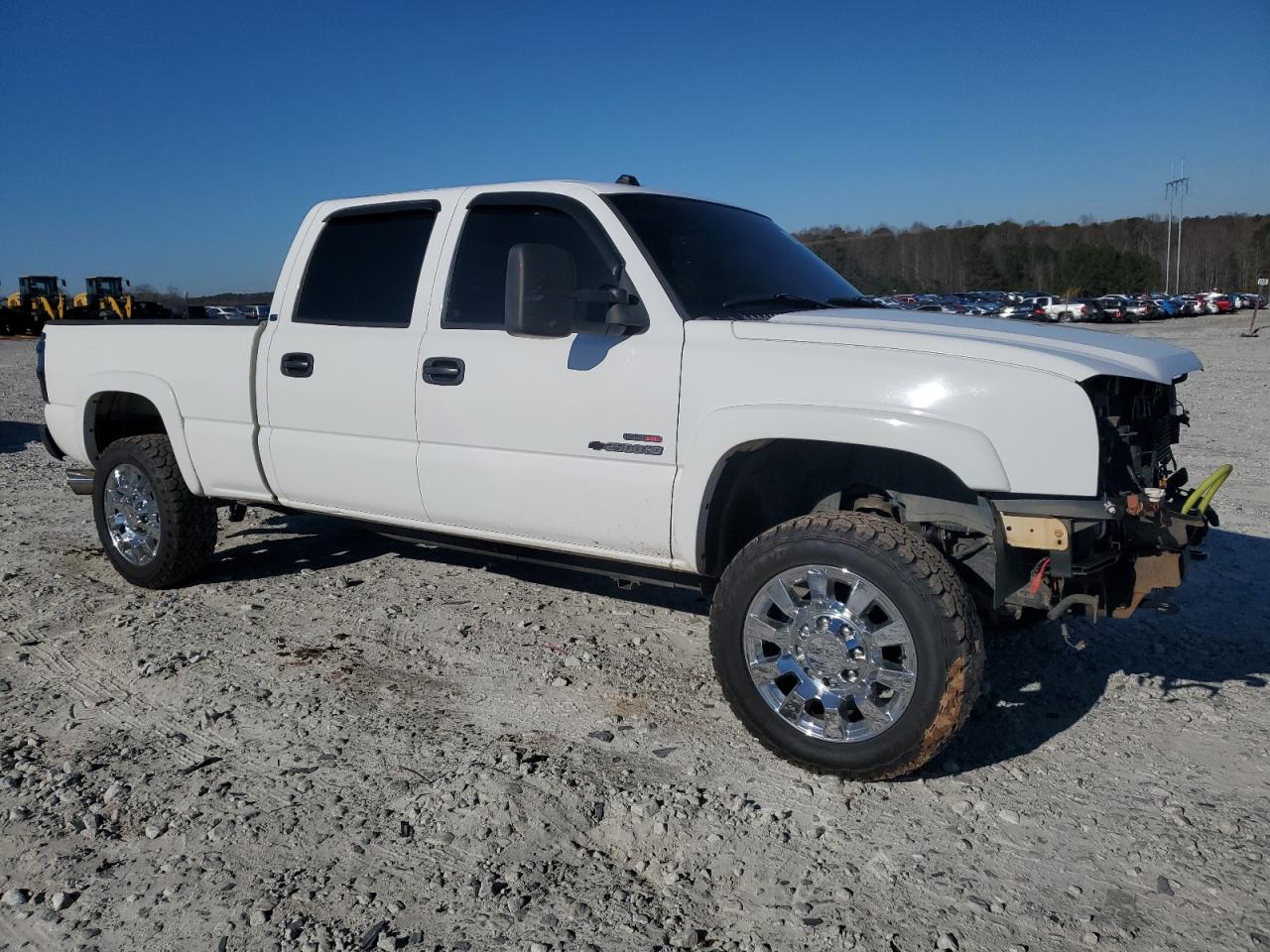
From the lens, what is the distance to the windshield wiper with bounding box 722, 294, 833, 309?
4.06m

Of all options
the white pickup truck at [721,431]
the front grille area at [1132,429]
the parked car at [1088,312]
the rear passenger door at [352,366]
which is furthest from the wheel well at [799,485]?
the parked car at [1088,312]

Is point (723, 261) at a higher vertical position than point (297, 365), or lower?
higher

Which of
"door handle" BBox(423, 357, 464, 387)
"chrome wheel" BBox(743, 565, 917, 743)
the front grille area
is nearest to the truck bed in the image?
"door handle" BBox(423, 357, 464, 387)

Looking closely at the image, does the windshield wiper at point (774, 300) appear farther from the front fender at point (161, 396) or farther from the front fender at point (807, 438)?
the front fender at point (161, 396)

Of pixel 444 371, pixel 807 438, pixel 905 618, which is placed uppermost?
pixel 444 371

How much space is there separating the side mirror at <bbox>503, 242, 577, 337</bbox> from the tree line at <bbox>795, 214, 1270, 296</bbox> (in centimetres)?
8546

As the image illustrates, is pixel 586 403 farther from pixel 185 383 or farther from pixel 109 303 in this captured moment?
pixel 109 303

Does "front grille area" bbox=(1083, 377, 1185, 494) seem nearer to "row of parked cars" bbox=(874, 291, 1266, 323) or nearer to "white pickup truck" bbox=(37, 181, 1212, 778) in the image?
"white pickup truck" bbox=(37, 181, 1212, 778)

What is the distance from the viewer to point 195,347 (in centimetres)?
518

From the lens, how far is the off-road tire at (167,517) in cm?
542

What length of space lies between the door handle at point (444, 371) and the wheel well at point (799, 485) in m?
1.25

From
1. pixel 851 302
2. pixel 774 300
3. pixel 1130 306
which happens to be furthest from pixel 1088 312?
pixel 774 300

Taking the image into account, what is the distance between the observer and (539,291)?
3775 mm

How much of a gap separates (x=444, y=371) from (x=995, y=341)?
2234 millimetres
